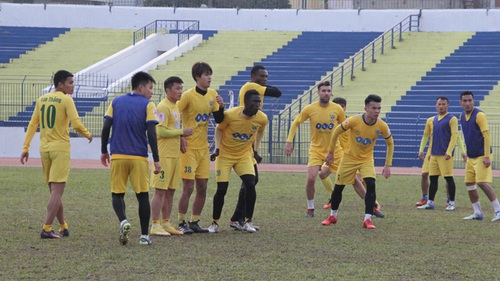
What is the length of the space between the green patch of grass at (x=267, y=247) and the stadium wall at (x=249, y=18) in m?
24.3

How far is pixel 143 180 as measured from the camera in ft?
34.2

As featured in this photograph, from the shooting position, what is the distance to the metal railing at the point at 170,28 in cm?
4072

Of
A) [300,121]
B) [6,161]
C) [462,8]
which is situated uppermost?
[462,8]

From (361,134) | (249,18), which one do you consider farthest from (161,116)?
(249,18)

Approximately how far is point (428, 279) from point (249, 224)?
12.7 ft

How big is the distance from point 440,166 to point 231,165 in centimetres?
512

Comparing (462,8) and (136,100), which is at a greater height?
(462,8)

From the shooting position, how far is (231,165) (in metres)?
12.0

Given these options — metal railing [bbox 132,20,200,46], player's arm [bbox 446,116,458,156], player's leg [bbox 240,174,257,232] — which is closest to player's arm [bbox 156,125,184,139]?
player's leg [bbox 240,174,257,232]

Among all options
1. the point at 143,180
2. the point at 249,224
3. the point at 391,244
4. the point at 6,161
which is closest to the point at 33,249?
the point at 143,180

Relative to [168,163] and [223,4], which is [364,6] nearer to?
[223,4]

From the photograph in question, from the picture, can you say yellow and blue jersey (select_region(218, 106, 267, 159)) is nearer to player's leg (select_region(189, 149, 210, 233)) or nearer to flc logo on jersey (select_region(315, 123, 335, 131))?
player's leg (select_region(189, 149, 210, 233))

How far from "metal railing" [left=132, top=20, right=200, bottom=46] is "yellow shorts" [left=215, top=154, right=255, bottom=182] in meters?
28.8

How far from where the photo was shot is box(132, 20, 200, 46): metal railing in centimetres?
4072
